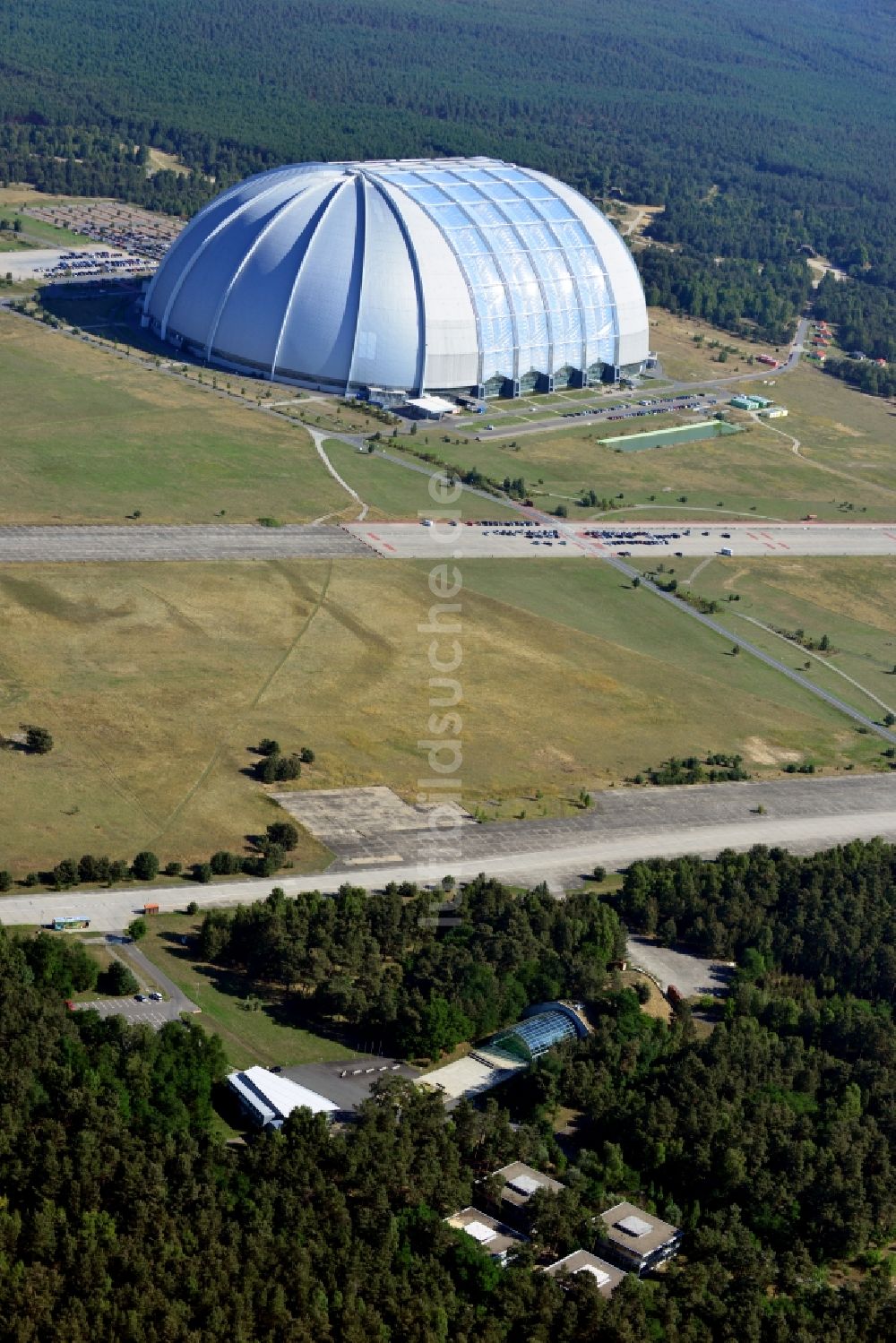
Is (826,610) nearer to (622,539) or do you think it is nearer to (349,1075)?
(622,539)

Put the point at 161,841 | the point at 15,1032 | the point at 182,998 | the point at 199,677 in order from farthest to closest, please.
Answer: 1. the point at 199,677
2. the point at 161,841
3. the point at 182,998
4. the point at 15,1032

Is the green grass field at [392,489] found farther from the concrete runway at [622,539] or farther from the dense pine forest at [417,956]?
the dense pine forest at [417,956]

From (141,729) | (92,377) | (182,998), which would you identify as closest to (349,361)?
(92,377)

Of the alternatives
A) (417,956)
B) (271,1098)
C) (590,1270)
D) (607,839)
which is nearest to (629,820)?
(607,839)

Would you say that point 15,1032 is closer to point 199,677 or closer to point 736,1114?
point 736,1114

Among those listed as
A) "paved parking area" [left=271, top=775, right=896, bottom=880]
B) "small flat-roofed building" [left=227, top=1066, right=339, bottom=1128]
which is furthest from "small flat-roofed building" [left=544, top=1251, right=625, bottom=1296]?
"paved parking area" [left=271, top=775, right=896, bottom=880]
